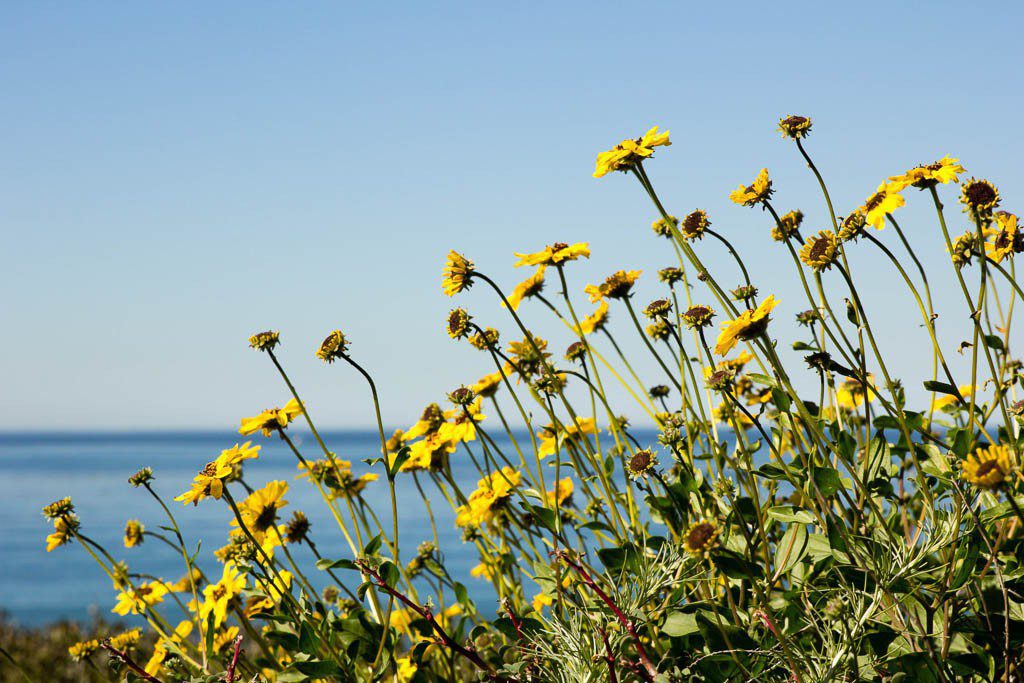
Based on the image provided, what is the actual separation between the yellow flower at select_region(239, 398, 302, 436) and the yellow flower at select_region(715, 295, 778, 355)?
3.38ft

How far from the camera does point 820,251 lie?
1.45 meters

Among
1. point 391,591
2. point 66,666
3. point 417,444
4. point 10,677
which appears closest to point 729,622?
point 391,591

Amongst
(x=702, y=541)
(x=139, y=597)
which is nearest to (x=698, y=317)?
(x=702, y=541)

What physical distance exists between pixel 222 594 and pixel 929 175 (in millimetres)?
1814

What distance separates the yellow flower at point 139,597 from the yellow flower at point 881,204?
1.84 meters

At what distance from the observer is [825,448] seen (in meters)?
1.43

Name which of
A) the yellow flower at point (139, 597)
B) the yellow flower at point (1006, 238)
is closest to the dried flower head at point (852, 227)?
the yellow flower at point (1006, 238)

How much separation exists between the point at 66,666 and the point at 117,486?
1576 inches

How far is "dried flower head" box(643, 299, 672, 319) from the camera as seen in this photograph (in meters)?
2.04

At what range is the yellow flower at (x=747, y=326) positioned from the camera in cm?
117

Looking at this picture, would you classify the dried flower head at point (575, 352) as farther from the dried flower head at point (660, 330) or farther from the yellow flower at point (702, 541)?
the yellow flower at point (702, 541)

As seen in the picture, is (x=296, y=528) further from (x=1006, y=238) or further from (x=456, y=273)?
(x=1006, y=238)

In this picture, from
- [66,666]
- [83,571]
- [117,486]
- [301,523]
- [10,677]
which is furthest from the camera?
[117,486]

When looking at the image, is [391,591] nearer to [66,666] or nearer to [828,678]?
[828,678]
